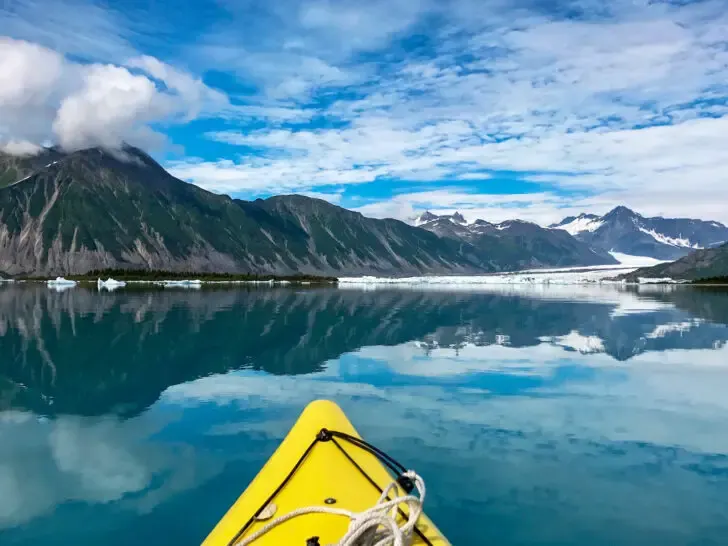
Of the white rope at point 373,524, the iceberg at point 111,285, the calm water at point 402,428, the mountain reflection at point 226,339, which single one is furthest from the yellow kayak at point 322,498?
the iceberg at point 111,285

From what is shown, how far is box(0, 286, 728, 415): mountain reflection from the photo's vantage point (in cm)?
1834

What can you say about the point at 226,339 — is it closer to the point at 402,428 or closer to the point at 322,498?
the point at 402,428

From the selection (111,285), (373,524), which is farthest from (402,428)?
(111,285)

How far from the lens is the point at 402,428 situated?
1352cm

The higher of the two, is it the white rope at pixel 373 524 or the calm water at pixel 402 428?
the white rope at pixel 373 524

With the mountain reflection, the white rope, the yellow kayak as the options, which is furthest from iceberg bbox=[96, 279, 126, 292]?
the white rope

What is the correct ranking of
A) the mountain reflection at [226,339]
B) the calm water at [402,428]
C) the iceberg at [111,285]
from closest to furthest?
the calm water at [402,428] < the mountain reflection at [226,339] < the iceberg at [111,285]

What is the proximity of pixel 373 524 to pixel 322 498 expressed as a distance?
1131 millimetres

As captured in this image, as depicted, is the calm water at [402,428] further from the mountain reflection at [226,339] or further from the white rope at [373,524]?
the white rope at [373,524]

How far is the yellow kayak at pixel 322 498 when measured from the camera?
5.72 meters

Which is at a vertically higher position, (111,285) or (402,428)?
(111,285)

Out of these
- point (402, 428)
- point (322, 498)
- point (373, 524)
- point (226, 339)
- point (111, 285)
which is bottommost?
point (402, 428)

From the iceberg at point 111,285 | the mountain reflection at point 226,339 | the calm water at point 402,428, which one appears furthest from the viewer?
the iceberg at point 111,285

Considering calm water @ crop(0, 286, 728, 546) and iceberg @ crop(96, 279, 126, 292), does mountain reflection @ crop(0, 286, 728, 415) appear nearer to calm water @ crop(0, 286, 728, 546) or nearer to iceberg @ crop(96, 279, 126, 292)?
calm water @ crop(0, 286, 728, 546)
